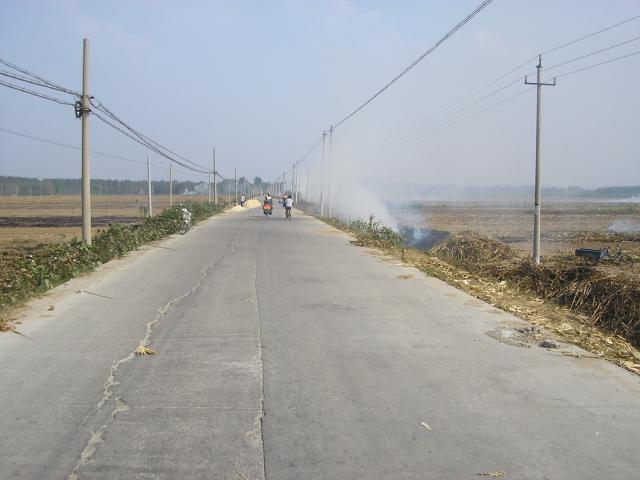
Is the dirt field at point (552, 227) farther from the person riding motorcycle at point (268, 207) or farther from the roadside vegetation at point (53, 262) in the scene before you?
the roadside vegetation at point (53, 262)

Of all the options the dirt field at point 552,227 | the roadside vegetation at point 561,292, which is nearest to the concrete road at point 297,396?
the roadside vegetation at point 561,292

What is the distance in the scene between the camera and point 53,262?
1262 centimetres

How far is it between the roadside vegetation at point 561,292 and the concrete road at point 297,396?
852 mm

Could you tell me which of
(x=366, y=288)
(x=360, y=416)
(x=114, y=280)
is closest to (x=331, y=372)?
(x=360, y=416)

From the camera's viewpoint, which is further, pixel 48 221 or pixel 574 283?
pixel 48 221

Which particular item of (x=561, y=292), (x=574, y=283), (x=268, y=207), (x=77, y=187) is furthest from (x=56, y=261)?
(x=77, y=187)

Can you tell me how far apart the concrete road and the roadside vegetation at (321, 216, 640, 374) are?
0.85 meters

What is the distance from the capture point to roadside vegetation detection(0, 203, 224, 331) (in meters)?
9.94

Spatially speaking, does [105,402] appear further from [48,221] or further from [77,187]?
[77,187]

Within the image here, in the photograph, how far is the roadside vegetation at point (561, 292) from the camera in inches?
324

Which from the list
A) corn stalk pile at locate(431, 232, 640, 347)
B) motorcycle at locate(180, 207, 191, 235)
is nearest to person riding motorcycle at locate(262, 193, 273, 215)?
motorcycle at locate(180, 207, 191, 235)

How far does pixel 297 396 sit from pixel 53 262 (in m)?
8.91

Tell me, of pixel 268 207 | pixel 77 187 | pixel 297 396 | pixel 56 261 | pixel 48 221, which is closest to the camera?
pixel 297 396

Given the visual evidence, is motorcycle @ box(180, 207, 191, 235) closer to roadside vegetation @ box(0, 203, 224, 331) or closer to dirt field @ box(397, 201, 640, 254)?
roadside vegetation @ box(0, 203, 224, 331)
